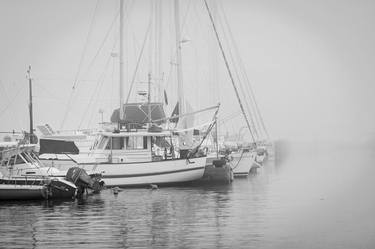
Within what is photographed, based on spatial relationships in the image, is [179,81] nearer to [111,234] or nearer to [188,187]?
[188,187]

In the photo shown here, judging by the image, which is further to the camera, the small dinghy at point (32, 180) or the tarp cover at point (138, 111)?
the tarp cover at point (138, 111)

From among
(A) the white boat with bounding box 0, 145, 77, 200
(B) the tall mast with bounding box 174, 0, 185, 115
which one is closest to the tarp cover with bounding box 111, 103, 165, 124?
(B) the tall mast with bounding box 174, 0, 185, 115

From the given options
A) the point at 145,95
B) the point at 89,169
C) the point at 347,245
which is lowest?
the point at 347,245

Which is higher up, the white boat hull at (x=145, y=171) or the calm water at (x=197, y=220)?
the white boat hull at (x=145, y=171)

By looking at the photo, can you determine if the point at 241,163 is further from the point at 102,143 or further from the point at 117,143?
the point at 102,143

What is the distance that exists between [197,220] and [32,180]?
1267 cm

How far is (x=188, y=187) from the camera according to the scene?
47281 millimetres

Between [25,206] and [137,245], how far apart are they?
14.2 metres

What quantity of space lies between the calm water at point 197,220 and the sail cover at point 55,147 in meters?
4.98

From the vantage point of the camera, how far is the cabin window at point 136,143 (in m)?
47.9

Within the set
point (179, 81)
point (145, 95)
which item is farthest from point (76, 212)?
point (145, 95)

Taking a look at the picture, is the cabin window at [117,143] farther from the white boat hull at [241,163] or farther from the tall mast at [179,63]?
the white boat hull at [241,163]

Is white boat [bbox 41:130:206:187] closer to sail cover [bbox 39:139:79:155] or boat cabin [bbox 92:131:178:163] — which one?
boat cabin [bbox 92:131:178:163]

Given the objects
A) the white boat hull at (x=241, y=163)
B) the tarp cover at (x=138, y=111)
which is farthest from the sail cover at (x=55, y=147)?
the white boat hull at (x=241, y=163)
